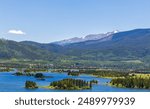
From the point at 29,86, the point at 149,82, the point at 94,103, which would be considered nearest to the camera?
the point at 94,103

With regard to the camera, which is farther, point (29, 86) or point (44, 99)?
point (29, 86)

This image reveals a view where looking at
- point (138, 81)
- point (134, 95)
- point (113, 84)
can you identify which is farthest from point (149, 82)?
point (134, 95)

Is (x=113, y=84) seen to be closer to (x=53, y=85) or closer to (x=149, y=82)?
(x=149, y=82)

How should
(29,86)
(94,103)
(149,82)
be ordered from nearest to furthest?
1. (94,103)
2. (29,86)
3. (149,82)

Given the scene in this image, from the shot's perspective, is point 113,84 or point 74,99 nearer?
point 74,99

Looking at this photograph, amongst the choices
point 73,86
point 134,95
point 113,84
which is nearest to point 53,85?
point 73,86

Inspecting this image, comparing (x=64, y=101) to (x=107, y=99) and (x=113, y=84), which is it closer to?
(x=107, y=99)

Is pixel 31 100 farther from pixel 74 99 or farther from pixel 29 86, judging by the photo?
pixel 29 86
